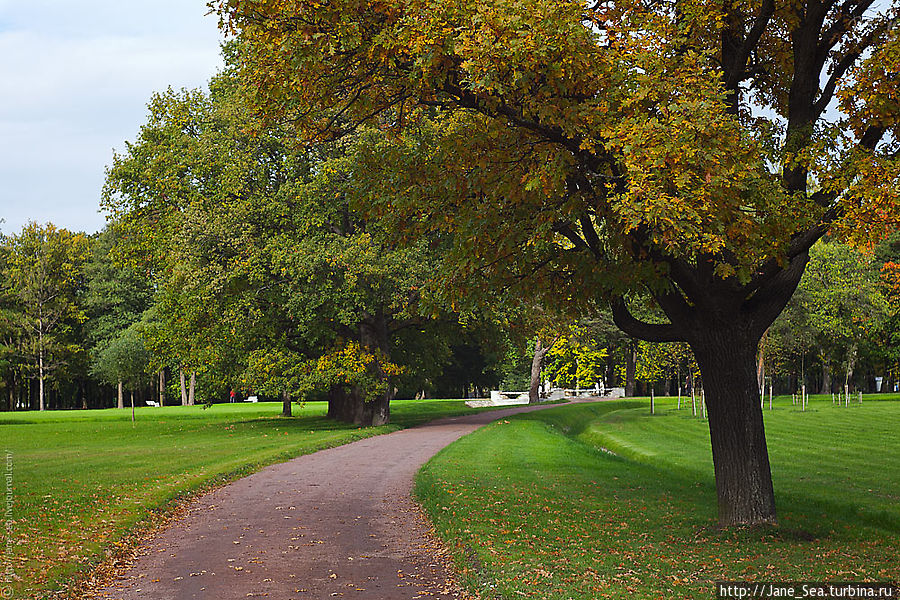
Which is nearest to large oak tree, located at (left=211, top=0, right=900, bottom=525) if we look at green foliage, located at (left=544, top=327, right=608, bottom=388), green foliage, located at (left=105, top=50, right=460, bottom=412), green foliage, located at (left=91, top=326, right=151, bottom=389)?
green foliage, located at (left=105, top=50, right=460, bottom=412)

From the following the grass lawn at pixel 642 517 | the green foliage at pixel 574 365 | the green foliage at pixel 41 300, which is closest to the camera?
the grass lawn at pixel 642 517

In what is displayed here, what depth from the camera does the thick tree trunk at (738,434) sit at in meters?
10.6

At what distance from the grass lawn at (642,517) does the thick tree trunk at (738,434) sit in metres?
0.36

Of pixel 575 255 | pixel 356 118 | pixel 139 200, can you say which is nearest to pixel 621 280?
pixel 575 255

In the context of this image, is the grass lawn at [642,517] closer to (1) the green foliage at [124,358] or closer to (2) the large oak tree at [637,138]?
(2) the large oak tree at [637,138]

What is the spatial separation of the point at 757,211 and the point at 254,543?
7.09 m

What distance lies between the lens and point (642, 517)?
11.9 metres

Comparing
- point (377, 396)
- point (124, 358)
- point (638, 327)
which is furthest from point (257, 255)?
point (124, 358)

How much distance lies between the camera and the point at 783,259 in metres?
9.17

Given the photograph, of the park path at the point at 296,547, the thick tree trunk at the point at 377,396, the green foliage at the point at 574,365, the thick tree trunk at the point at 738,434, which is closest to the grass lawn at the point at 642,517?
the thick tree trunk at the point at 738,434

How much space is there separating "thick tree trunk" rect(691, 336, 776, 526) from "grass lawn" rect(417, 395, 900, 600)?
362 mm

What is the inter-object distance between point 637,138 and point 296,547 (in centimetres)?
607

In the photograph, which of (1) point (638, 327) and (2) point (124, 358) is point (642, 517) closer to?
(1) point (638, 327)

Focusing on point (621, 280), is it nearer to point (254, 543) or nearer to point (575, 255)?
point (575, 255)
